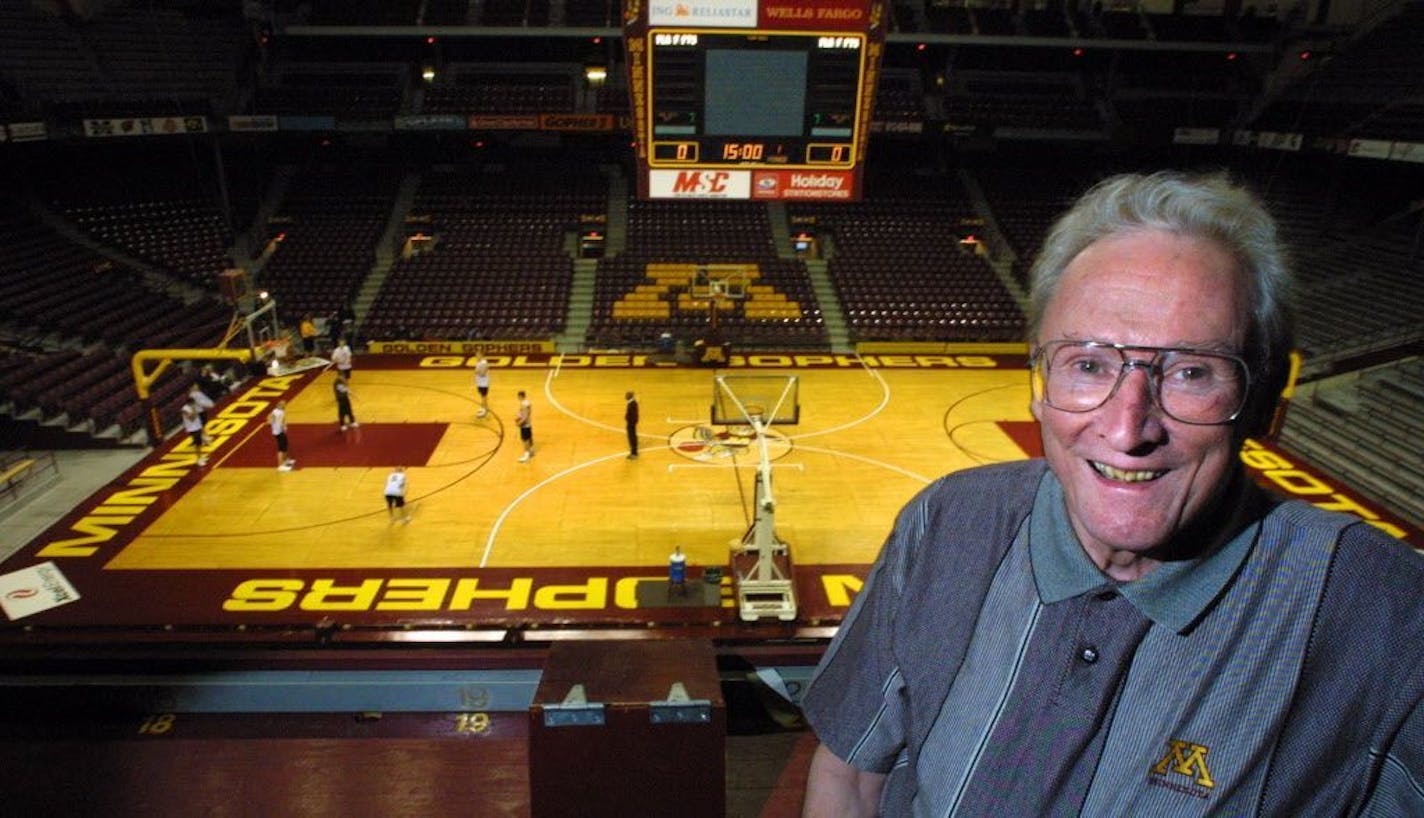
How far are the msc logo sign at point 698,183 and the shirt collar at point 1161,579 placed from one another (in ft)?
38.2

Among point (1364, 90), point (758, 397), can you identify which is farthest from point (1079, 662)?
point (1364, 90)

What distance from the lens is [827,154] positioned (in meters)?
12.8

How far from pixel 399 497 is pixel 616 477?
4.02m

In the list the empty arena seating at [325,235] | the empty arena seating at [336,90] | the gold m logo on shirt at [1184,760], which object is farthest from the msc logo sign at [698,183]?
the empty arena seating at [336,90]

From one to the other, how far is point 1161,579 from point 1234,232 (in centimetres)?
71

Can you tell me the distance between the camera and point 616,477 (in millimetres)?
15477

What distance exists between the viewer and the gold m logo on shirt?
5.04ft

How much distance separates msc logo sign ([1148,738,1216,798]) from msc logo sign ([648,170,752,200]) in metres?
11.9

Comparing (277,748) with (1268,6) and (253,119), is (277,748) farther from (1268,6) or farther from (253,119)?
(1268,6)

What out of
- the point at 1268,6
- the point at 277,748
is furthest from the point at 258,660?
the point at 1268,6

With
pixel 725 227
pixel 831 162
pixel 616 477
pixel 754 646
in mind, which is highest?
pixel 831 162

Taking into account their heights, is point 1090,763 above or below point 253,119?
below

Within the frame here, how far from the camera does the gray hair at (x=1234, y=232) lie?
155 cm

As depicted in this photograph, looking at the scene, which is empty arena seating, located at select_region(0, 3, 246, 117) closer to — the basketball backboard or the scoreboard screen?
the basketball backboard
